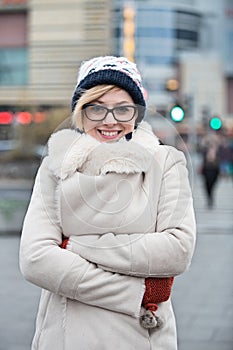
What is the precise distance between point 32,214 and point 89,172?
220mm

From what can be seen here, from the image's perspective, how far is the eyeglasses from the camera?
238 cm

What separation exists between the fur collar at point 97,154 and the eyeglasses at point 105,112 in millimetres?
62

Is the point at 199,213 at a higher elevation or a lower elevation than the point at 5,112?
higher

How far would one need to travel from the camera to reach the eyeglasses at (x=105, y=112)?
2.38 metres

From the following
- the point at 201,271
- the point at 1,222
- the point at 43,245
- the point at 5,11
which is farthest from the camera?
the point at 5,11

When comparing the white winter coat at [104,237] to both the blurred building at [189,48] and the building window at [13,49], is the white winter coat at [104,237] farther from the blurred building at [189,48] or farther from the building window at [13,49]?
the blurred building at [189,48]

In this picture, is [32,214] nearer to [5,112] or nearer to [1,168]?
[1,168]

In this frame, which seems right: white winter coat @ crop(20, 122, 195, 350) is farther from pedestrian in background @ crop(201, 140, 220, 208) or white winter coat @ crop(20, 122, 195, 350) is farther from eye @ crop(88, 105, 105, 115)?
pedestrian in background @ crop(201, 140, 220, 208)

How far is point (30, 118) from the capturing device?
33.3m

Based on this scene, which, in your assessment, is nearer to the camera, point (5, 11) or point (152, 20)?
point (5, 11)

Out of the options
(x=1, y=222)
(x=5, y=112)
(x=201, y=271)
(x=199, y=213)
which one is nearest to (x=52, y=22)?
(x=5, y=112)

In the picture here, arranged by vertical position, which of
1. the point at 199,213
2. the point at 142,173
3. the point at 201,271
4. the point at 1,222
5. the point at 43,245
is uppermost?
the point at 142,173

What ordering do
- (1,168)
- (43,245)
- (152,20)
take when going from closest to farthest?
1. (43,245)
2. (1,168)
3. (152,20)

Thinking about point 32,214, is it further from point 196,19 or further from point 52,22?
point 196,19
